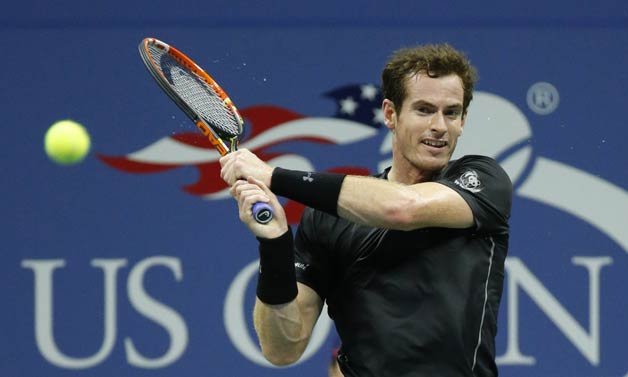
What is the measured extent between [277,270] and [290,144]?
2.42 m

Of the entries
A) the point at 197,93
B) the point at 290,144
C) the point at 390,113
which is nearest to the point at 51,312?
the point at 290,144

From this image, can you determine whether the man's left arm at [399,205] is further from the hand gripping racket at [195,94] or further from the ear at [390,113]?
the hand gripping racket at [195,94]

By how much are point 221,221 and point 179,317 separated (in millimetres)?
466

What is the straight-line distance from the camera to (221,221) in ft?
18.6

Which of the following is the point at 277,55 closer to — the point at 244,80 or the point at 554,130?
the point at 244,80

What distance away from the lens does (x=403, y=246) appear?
3359 millimetres

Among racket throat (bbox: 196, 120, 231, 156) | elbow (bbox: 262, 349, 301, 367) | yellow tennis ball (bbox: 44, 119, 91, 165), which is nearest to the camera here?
elbow (bbox: 262, 349, 301, 367)

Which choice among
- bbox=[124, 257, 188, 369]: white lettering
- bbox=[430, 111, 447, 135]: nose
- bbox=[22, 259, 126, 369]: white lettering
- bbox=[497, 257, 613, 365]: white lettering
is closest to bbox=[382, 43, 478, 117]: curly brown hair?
bbox=[430, 111, 447, 135]: nose

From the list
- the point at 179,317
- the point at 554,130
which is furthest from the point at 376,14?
the point at 179,317

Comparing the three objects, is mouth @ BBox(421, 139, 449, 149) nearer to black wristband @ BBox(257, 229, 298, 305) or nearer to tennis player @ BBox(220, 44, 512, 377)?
tennis player @ BBox(220, 44, 512, 377)

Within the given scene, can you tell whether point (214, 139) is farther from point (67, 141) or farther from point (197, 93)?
point (67, 141)

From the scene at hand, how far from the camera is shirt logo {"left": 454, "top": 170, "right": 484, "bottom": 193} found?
11.1 ft

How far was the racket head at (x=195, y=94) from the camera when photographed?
3729 millimetres

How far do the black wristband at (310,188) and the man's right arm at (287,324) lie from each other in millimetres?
323
